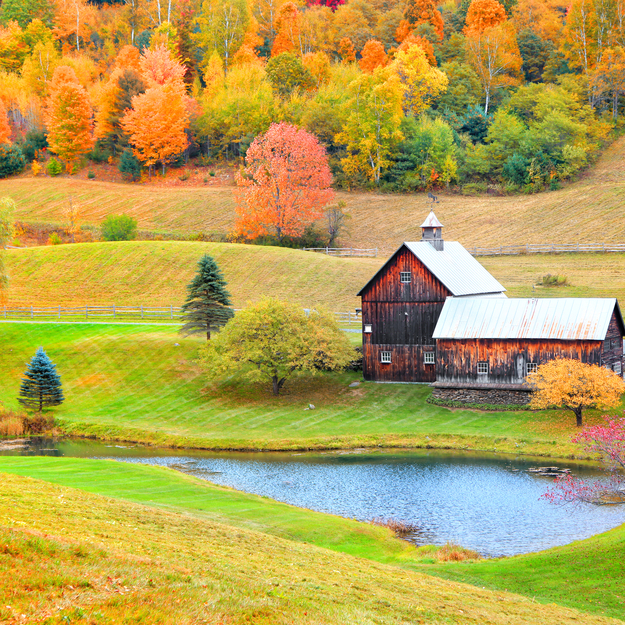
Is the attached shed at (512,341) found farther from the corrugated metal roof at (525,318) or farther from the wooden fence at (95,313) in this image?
the wooden fence at (95,313)

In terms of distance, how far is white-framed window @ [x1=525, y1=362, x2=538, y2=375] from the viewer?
38.2 m

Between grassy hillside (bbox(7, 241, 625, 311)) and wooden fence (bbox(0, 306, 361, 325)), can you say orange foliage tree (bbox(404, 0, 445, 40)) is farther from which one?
wooden fence (bbox(0, 306, 361, 325))

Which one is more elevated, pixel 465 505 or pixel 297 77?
pixel 297 77

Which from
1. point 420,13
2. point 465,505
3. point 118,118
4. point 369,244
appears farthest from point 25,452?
point 420,13

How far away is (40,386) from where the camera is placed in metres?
41.7

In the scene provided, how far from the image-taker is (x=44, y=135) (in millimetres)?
105688

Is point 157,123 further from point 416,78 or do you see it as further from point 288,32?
point 288,32

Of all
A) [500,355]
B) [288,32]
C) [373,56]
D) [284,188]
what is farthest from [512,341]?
[288,32]

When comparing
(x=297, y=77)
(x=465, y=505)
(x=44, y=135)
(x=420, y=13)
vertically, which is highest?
(x=420, y=13)

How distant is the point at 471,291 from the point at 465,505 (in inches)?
804

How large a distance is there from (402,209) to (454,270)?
136ft

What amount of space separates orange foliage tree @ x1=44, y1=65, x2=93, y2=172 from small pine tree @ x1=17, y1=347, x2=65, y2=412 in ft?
213

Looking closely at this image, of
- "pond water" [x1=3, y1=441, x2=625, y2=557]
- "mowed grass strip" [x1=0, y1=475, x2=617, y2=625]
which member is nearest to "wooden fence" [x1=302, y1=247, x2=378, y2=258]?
"pond water" [x1=3, y1=441, x2=625, y2=557]

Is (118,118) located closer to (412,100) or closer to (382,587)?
(412,100)
